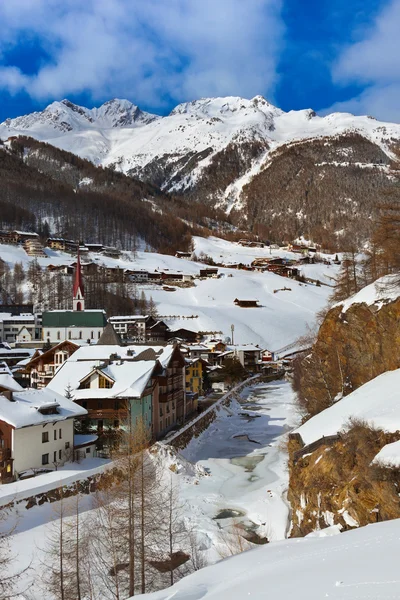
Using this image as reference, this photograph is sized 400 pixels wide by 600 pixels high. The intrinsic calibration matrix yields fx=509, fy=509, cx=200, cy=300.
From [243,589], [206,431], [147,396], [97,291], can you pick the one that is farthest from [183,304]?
[243,589]

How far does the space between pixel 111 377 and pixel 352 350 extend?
54.4ft

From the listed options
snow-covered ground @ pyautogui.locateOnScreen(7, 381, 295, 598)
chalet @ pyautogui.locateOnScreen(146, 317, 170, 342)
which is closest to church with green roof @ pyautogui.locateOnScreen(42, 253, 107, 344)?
chalet @ pyautogui.locateOnScreen(146, 317, 170, 342)

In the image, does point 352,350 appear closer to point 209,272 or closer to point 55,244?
point 209,272

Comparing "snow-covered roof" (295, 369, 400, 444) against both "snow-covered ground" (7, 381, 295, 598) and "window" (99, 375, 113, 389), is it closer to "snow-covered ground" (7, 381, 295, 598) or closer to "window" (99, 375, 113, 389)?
"snow-covered ground" (7, 381, 295, 598)

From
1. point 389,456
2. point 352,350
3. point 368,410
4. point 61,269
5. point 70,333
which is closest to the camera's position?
point 389,456

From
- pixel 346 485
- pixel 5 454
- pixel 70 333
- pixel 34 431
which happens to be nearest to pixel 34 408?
pixel 34 431

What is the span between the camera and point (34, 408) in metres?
29.3

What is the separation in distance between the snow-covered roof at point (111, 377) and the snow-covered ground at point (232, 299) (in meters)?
59.8

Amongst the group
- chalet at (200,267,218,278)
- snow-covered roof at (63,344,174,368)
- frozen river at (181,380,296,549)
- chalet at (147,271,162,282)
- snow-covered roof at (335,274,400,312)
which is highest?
chalet at (200,267,218,278)

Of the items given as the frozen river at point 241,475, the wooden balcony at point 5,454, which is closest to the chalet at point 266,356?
the frozen river at point 241,475

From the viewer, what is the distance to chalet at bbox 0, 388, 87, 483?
27344 mm

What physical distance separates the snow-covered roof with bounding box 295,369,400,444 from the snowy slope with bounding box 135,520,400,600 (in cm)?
535

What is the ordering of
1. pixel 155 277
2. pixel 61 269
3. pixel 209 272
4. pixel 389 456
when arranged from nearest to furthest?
pixel 389 456
pixel 61 269
pixel 155 277
pixel 209 272

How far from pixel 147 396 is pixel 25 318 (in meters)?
62.9
